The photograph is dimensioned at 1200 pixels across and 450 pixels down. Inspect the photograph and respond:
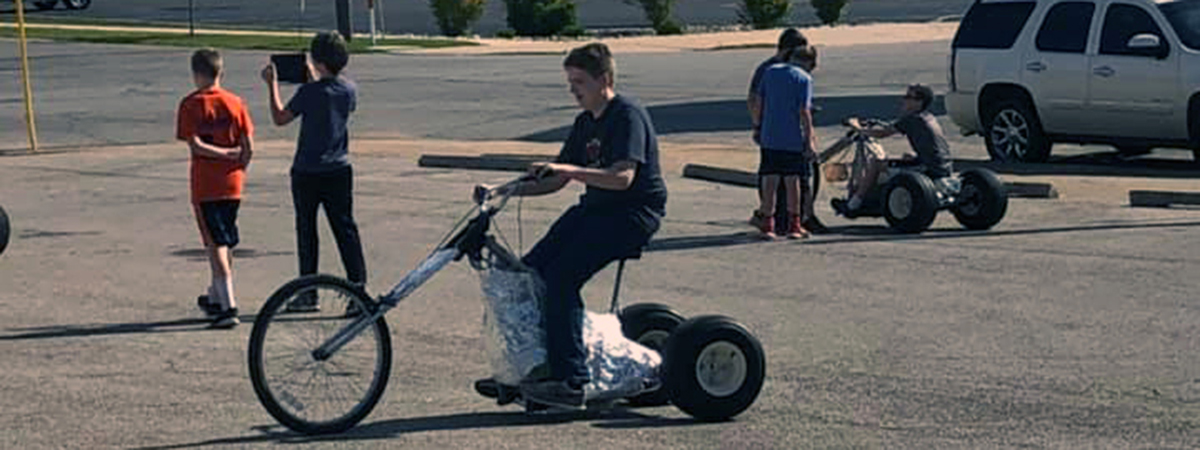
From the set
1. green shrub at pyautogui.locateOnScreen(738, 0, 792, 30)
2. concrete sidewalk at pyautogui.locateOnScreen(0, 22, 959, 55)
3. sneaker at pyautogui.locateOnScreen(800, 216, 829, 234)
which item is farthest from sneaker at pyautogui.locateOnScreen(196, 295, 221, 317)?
green shrub at pyautogui.locateOnScreen(738, 0, 792, 30)

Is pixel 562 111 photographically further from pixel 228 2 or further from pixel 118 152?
pixel 228 2

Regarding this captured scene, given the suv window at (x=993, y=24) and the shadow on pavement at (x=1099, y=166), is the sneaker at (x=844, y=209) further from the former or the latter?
the suv window at (x=993, y=24)

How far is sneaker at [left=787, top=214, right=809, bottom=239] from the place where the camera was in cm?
1567

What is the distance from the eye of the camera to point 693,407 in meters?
9.30

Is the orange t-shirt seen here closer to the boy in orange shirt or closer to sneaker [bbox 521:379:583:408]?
the boy in orange shirt

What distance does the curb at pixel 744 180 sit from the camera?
18.3m

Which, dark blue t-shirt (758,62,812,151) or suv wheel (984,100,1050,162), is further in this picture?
suv wheel (984,100,1050,162)

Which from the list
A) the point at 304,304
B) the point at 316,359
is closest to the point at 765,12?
the point at 316,359

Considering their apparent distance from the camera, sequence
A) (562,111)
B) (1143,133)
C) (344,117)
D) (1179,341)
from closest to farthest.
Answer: (1179,341) < (344,117) < (1143,133) < (562,111)

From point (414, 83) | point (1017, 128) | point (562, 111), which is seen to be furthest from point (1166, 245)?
point (414, 83)

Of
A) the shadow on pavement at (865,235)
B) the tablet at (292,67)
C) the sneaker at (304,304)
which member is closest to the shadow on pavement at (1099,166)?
the shadow on pavement at (865,235)

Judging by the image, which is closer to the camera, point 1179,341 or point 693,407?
point 693,407

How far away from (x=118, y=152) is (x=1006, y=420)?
16.2 m

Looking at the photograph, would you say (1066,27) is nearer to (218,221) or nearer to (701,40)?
(218,221)
